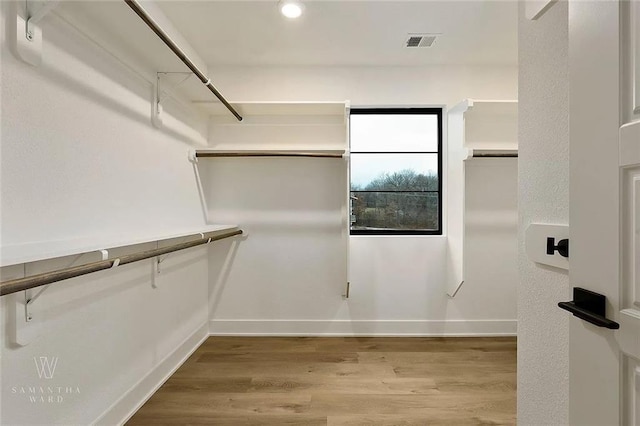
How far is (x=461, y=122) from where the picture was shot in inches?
101

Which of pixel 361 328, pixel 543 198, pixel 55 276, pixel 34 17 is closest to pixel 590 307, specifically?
pixel 543 198

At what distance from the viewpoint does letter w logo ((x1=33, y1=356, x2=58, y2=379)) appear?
122cm

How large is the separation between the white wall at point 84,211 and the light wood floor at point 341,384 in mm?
287

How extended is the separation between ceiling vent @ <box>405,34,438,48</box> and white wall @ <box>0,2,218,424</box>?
186cm

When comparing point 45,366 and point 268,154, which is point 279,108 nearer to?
point 268,154

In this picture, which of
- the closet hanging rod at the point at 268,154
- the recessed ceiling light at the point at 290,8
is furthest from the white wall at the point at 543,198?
the closet hanging rod at the point at 268,154

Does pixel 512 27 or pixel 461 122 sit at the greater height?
pixel 512 27

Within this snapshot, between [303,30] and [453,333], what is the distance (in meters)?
2.78

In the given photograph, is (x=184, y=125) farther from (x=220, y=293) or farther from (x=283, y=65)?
(x=220, y=293)

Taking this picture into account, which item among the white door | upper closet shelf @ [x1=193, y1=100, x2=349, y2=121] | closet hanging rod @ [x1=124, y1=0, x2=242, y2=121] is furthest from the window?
the white door

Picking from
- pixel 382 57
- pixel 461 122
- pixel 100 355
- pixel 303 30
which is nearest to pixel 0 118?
pixel 100 355

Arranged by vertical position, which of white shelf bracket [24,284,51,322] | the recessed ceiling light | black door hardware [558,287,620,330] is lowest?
white shelf bracket [24,284,51,322]

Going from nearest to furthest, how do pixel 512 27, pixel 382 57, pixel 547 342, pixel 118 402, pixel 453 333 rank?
1. pixel 547 342
2. pixel 118 402
3. pixel 512 27
4. pixel 382 57
5. pixel 453 333

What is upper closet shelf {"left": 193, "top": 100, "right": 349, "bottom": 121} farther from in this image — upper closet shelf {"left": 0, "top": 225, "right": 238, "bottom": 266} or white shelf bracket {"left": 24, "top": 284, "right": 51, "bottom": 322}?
white shelf bracket {"left": 24, "top": 284, "right": 51, "bottom": 322}
